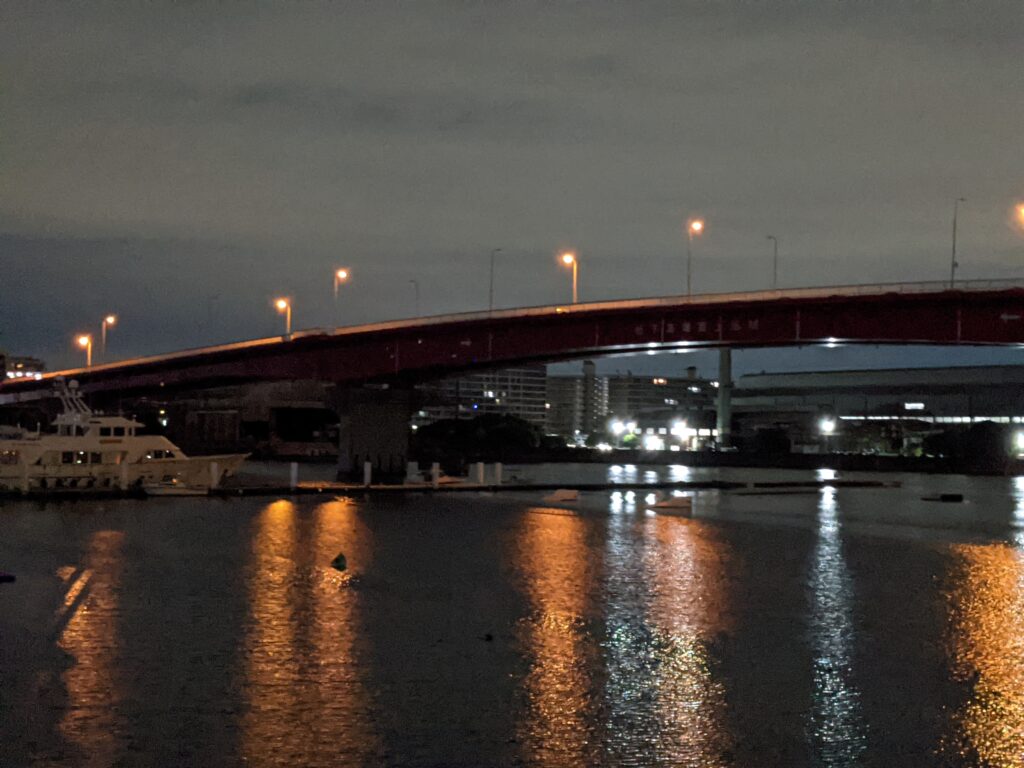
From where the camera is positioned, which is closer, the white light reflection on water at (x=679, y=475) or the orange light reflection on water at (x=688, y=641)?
the orange light reflection on water at (x=688, y=641)

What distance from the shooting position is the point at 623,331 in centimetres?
7088

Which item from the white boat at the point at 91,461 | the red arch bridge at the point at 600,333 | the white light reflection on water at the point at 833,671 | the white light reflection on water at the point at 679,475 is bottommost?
the white light reflection on water at the point at 833,671

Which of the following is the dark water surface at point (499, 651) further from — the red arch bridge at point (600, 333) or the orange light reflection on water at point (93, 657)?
the red arch bridge at point (600, 333)

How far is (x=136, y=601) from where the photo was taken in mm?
27797

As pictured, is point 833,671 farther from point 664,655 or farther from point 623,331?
point 623,331

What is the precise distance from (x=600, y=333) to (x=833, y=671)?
51.0 meters

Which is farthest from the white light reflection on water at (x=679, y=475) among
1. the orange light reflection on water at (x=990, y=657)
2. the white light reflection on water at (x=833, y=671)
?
the white light reflection on water at (x=833, y=671)

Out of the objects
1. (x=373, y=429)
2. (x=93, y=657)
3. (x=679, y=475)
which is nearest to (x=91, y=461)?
(x=373, y=429)

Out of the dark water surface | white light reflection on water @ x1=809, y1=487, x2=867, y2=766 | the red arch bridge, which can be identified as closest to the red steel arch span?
Answer: the red arch bridge

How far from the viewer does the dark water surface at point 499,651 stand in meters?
16.5

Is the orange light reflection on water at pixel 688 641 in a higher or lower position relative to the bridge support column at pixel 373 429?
lower

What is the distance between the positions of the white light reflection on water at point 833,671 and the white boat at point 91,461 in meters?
38.6

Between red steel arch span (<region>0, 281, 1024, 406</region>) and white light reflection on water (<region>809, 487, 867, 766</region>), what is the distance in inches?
955

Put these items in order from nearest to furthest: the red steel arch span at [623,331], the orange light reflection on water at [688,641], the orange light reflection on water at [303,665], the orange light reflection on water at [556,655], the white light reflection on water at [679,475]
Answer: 1. the orange light reflection on water at [303,665]
2. the orange light reflection on water at [556,655]
3. the orange light reflection on water at [688,641]
4. the red steel arch span at [623,331]
5. the white light reflection on water at [679,475]
